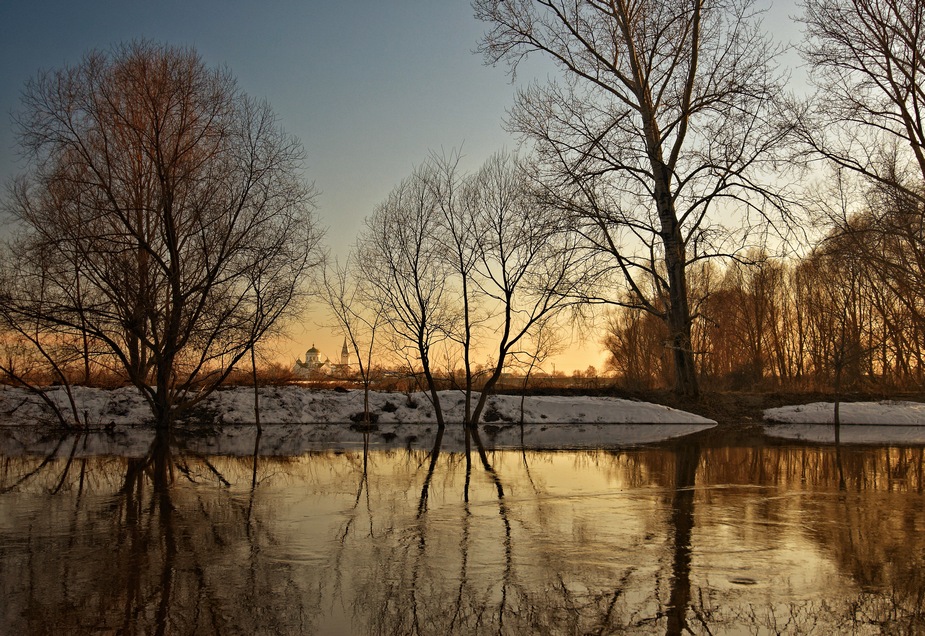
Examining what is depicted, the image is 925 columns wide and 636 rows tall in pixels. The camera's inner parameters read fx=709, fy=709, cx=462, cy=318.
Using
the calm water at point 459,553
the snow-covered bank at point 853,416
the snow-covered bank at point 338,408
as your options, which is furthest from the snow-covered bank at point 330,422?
the calm water at point 459,553

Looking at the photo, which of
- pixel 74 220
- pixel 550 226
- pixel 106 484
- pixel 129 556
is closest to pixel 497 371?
pixel 550 226

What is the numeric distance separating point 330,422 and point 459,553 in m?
21.5

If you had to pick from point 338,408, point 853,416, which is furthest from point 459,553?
point 853,416

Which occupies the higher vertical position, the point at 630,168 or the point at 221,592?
the point at 630,168

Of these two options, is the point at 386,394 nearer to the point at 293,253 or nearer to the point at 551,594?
the point at 293,253

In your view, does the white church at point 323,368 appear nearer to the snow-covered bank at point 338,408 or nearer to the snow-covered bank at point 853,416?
the snow-covered bank at point 338,408

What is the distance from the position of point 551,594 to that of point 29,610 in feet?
12.0

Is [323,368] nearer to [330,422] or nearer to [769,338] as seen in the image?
[330,422]

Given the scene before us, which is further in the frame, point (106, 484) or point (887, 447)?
point (887, 447)

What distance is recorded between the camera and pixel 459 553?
21.5 ft

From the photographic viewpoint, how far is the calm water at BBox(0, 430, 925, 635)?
188 inches

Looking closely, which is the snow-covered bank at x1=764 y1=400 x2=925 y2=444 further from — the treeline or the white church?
the white church

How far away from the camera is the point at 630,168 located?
25.1m

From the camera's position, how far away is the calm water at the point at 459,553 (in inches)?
188
